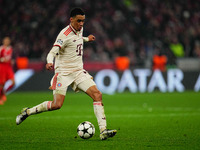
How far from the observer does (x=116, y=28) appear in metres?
24.0

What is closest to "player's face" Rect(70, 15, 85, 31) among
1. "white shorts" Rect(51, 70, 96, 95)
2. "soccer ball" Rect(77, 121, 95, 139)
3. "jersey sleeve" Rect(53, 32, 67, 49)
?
"jersey sleeve" Rect(53, 32, 67, 49)

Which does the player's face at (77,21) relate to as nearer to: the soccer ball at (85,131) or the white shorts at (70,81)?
the white shorts at (70,81)

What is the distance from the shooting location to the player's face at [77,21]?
7082 millimetres

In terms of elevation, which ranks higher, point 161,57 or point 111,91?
point 161,57

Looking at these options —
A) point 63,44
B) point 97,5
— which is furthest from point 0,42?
point 63,44

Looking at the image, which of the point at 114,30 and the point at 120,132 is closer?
the point at 120,132

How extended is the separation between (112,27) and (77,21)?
17012 mm

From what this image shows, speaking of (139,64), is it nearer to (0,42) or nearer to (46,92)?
(46,92)

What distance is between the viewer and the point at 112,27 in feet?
78.8

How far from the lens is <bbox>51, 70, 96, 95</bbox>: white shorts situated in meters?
7.18

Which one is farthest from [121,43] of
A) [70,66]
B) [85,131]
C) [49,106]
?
[85,131]

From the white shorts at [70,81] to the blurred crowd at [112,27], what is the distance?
14.4 metres

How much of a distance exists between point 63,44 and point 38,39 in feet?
53.2

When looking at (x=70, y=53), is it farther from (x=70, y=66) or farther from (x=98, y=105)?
(x=98, y=105)
